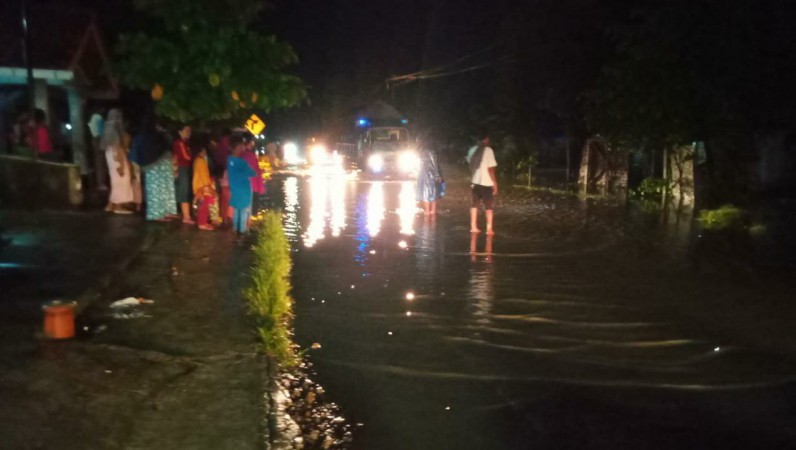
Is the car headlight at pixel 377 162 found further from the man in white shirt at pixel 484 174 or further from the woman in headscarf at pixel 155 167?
the woman in headscarf at pixel 155 167

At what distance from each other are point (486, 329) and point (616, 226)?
9340 mm

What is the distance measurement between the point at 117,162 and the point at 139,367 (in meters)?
8.26

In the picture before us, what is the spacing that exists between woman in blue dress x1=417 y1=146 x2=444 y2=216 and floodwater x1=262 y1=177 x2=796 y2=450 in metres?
2.65

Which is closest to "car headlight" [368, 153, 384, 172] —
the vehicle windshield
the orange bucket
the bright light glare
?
the vehicle windshield

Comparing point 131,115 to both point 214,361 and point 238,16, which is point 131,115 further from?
point 214,361

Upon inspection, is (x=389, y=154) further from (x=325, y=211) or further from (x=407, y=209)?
(x=325, y=211)

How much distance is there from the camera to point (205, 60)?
13.5 meters

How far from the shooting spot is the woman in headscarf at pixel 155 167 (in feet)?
43.3

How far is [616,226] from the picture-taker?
1672 cm

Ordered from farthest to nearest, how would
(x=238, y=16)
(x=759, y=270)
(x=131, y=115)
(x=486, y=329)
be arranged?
(x=131, y=115), (x=238, y=16), (x=759, y=270), (x=486, y=329)

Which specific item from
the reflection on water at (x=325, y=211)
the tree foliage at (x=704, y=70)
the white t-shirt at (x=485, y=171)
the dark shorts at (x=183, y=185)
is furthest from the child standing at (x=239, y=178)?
the tree foliage at (x=704, y=70)

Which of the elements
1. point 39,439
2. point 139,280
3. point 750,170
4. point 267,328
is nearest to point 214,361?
point 267,328

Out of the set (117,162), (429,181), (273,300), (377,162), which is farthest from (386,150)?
(273,300)

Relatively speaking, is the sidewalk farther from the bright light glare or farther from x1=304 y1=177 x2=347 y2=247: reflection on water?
the bright light glare
